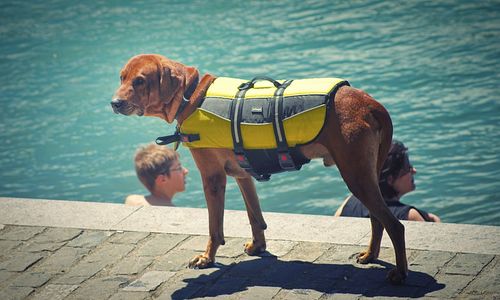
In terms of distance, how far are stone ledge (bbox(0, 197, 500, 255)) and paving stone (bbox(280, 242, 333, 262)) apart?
7 centimetres

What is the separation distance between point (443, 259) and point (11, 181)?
6967mm

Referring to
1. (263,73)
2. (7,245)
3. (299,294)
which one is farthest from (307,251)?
(263,73)

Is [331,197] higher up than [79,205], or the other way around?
[79,205]

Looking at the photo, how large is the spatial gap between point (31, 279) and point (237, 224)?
5.38 feet

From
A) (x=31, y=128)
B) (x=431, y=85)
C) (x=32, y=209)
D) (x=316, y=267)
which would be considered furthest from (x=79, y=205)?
(x=431, y=85)

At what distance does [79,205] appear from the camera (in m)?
7.95

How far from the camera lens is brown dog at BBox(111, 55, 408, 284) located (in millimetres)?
5785

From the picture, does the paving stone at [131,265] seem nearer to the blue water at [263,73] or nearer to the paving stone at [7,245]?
the paving stone at [7,245]

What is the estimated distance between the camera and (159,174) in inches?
343

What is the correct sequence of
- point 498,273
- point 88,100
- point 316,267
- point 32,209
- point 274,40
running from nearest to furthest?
point 498,273 < point 316,267 < point 32,209 < point 88,100 < point 274,40

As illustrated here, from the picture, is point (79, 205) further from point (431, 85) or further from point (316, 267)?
point (431, 85)

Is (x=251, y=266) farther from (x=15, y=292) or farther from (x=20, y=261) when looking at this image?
(x=20, y=261)

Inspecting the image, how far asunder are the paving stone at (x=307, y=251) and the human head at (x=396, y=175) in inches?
37.6

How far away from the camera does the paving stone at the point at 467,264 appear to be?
5.91 meters
